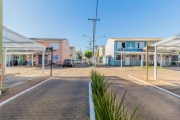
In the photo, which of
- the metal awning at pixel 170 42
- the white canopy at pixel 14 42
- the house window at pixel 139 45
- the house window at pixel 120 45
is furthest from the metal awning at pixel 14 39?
the house window at pixel 139 45

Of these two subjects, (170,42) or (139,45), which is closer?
(170,42)

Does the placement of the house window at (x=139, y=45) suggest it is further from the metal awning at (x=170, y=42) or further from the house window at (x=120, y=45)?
the metal awning at (x=170, y=42)

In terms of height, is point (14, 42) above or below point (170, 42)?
above

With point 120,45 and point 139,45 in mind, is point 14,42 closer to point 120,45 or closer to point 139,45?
point 120,45

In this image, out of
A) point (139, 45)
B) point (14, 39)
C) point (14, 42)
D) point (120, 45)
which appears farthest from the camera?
point (120, 45)

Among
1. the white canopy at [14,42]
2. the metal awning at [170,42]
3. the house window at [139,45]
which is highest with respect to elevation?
the house window at [139,45]

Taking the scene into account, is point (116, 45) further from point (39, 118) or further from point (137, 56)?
point (39, 118)

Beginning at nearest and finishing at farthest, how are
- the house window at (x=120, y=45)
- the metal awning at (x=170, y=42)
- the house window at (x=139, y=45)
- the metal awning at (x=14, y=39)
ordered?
the metal awning at (x=14, y=39) < the metal awning at (x=170, y=42) < the house window at (x=139, y=45) < the house window at (x=120, y=45)


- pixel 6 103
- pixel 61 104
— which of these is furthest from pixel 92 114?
pixel 6 103

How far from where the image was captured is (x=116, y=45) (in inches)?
1388

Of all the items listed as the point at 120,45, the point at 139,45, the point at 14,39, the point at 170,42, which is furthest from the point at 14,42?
Answer: the point at 139,45

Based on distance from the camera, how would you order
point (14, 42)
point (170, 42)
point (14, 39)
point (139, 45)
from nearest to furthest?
point (14, 39), point (170, 42), point (14, 42), point (139, 45)

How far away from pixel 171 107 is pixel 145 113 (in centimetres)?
134

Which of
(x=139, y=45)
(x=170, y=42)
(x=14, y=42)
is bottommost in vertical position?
(x=170, y=42)
